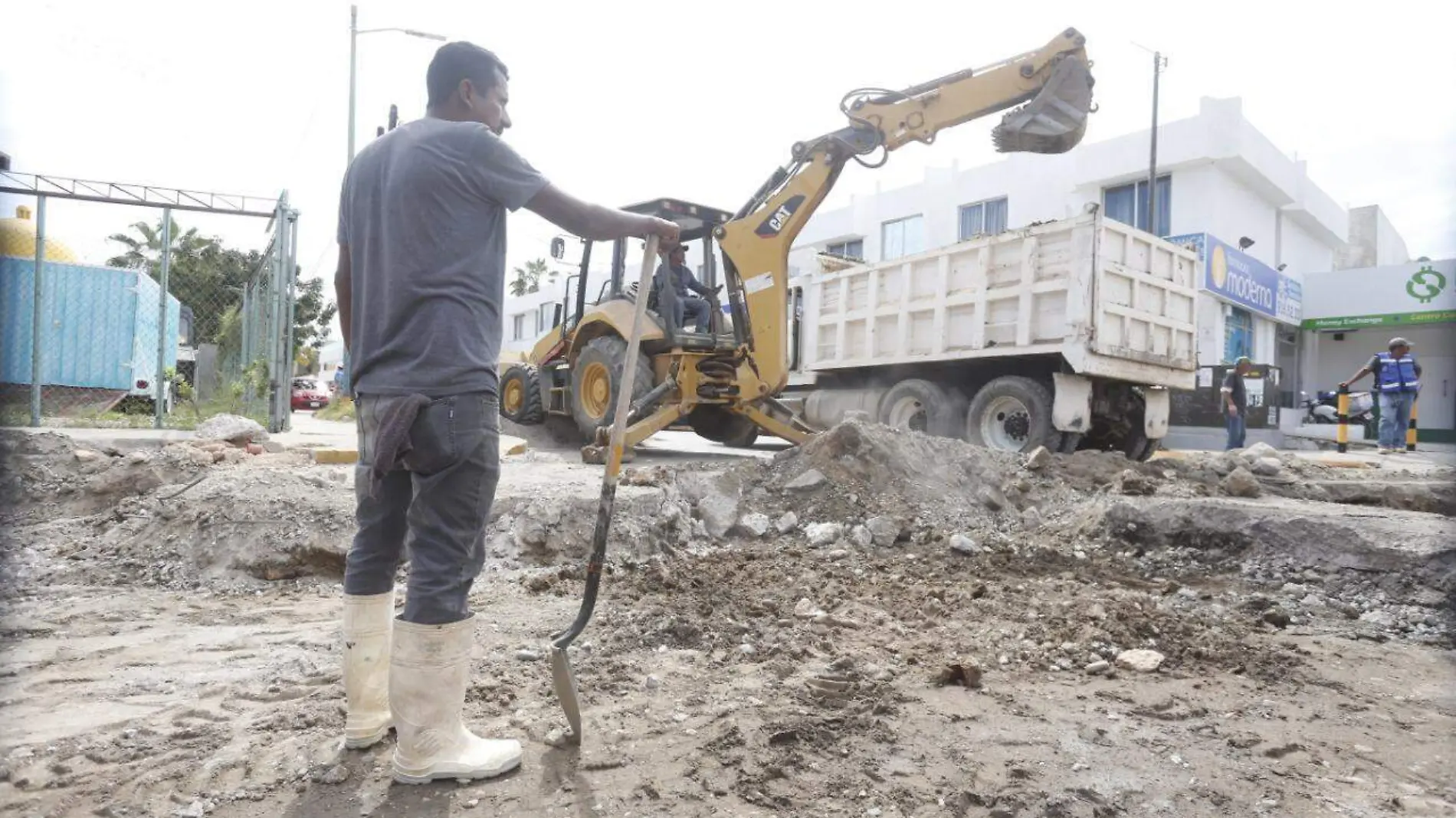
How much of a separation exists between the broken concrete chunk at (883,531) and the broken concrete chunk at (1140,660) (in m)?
2.02

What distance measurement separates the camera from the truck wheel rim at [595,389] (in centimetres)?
864

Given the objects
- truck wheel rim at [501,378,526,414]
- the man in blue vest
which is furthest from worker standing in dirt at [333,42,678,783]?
the man in blue vest

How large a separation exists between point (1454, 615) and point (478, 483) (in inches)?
159

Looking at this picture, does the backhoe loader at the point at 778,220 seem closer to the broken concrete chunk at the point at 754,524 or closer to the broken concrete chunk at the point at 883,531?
the broken concrete chunk at the point at 754,524

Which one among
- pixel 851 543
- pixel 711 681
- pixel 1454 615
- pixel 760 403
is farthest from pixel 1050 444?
pixel 711 681

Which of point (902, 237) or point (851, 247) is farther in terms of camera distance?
point (851, 247)

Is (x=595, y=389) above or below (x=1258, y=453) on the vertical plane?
above

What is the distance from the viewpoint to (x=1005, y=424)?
8.90m

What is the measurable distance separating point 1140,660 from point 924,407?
6.73 m

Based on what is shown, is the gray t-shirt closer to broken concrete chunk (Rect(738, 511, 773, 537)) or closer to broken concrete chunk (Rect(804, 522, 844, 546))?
broken concrete chunk (Rect(804, 522, 844, 546))

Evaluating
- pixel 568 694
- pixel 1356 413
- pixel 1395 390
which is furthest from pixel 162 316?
pixel 1356 413

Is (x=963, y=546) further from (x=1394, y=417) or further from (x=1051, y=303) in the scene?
(x=1394, y=417)

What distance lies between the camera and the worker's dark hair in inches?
90.8

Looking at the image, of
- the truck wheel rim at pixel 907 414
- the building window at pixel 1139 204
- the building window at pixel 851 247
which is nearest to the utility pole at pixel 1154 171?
the building window at pixel 1139 204
